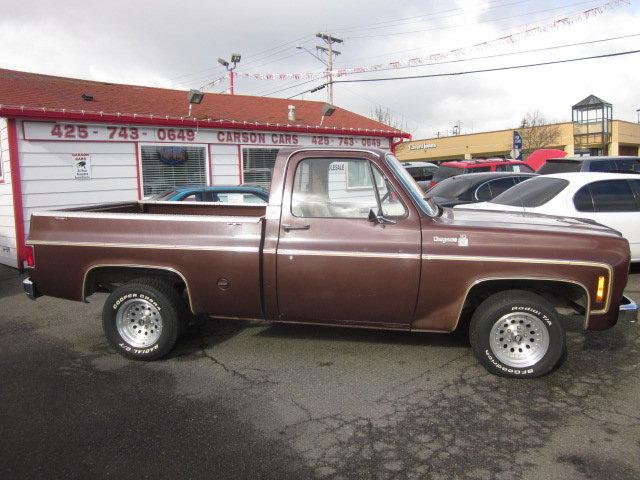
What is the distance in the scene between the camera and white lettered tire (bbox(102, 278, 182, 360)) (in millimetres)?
4742

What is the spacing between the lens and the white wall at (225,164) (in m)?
12.8

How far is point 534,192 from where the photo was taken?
7770 mm

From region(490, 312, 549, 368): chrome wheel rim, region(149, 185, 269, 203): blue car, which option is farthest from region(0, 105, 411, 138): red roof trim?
region(490, 312, 549, 368): chrome wheel rim

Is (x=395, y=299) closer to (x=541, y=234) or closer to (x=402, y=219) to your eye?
(x=402, y=219)

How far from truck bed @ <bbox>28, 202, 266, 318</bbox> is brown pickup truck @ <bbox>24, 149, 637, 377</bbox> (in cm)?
1

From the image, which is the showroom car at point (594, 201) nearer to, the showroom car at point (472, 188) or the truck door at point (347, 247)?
the showroom car at point (472, 188)

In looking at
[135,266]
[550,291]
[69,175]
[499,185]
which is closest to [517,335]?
[550,291]

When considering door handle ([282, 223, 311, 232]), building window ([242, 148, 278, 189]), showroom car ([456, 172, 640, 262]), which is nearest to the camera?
door handle ([282, 223, 311, 232])

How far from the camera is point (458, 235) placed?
4230 millimetres

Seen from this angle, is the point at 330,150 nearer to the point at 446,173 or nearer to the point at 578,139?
the point at 446,173

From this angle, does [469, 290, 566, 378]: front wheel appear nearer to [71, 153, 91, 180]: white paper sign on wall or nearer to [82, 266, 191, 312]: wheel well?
[82, 266, 191, 312]: wheel well

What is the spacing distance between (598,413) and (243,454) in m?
2.49

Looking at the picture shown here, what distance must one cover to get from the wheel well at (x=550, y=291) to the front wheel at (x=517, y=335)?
3.5 inches

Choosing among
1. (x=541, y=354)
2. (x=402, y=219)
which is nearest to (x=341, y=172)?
(x=402, y=219)
